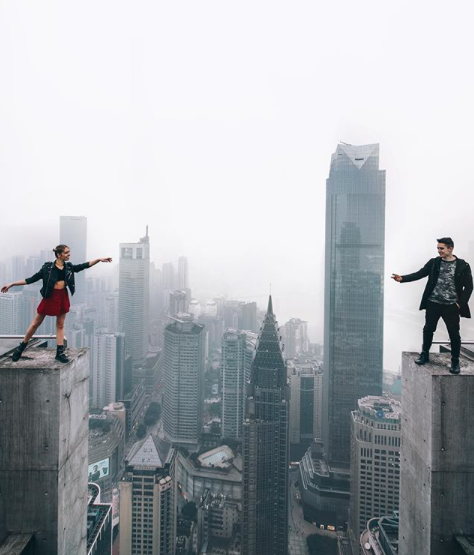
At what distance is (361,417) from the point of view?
728 inches

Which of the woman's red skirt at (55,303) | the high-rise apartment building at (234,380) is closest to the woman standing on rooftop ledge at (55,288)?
the woman's red skirt at (55,303)

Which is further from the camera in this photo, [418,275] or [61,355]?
[418,275]

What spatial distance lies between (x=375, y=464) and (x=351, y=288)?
13846mm

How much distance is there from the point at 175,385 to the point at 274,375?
1241 centimetres

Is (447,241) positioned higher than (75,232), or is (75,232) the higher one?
(75,232)

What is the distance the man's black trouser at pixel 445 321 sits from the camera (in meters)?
2.66

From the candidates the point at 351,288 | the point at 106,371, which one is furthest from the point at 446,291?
the point at 106,371

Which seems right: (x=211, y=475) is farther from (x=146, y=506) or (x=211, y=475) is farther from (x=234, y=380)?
(x=234, y=380)

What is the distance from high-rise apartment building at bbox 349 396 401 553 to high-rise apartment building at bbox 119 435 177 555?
9065 mm

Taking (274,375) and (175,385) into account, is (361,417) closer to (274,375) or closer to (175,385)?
(274,375)

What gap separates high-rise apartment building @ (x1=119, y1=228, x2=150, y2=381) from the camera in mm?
39906

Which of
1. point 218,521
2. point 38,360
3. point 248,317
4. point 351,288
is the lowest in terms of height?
point 218,521

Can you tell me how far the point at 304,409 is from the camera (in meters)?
29.5

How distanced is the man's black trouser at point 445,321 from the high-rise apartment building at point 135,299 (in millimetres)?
39008
